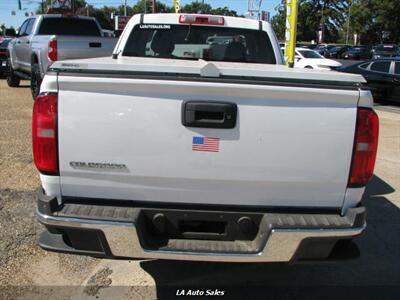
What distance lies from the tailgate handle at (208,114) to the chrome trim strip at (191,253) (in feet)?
2.15

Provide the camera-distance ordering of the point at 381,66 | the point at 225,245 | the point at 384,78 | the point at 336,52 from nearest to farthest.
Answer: the point at 225,245, the point at 384,78, the point at 381,66, the point at 336,52

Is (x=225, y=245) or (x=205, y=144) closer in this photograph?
(x=205, y=144)

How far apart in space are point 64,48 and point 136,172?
809 centimetres

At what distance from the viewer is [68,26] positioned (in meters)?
13.1

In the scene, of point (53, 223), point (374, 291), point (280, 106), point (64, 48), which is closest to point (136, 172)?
point (53, 223)

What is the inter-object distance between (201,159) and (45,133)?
2.90 ft

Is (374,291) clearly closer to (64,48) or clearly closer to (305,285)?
(305,285)

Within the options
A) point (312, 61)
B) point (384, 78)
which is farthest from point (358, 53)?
point (384, 78)

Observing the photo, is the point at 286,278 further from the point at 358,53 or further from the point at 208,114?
the point at 358,53

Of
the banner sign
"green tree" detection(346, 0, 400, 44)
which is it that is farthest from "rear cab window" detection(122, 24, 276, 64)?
"green tree" detection(346, 0, 400, 44)

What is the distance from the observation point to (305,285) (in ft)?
12.8

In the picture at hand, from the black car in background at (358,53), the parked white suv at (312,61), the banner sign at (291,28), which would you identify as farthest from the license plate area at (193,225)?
the black car in background at (358,53)

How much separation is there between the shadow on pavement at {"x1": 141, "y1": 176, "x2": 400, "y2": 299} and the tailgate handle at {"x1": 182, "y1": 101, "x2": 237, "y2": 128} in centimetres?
144

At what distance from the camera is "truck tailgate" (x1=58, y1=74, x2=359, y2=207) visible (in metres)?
2.80
